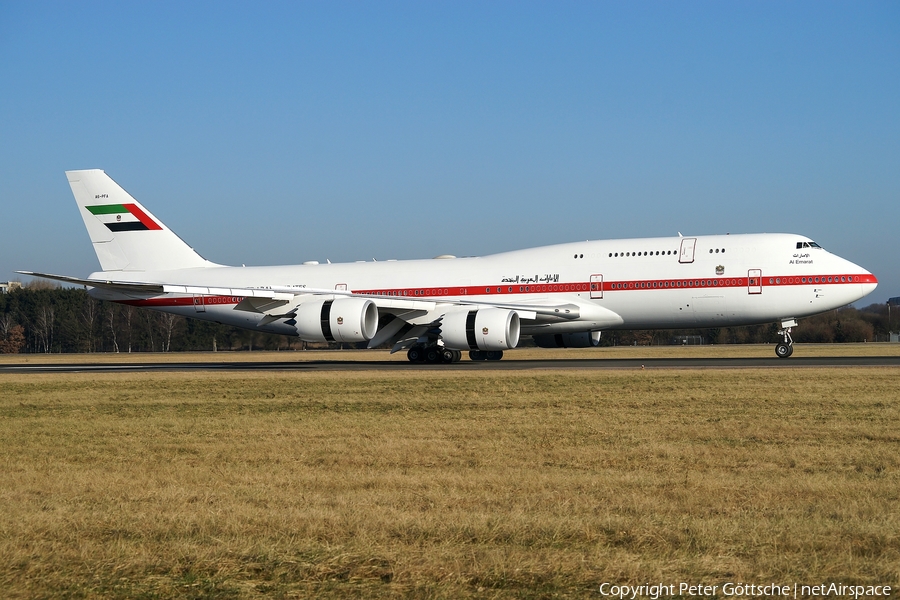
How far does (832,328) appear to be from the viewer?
73125 millimetres

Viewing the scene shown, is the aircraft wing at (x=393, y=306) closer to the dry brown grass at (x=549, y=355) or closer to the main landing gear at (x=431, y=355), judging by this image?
the main landing gear at (x=431, y=355)

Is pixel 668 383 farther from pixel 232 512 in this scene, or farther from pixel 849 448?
pixel 232 512

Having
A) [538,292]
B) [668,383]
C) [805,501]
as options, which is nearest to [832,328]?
[538,292]

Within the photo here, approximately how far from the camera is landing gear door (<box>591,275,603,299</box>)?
30.9 m

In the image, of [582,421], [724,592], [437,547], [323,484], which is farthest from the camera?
[582,421]

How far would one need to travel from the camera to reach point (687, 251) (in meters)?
30.2

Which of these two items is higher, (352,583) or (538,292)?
(538,292)

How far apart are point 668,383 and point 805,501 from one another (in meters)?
12.1

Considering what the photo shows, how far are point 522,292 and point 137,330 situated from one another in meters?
61.1

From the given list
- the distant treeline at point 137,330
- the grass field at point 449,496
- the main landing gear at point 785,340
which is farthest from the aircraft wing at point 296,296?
the distant treeline at point 137,330

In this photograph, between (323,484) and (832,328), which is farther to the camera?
(832,328)

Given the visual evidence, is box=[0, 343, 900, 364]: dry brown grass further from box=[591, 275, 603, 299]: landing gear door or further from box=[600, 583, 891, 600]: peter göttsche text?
box=[600, 583, 891, 600]: peter göttsche text

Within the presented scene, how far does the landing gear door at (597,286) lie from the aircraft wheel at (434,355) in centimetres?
585

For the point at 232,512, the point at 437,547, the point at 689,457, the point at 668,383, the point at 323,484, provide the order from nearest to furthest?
the point at 437,547
the point at 232,512
the point at 323,484
the point at 689,457
the point at 668,383
